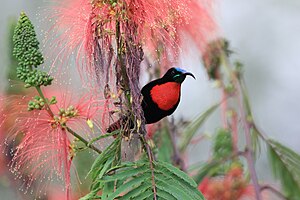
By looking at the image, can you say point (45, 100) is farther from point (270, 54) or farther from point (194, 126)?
point (270, 54)

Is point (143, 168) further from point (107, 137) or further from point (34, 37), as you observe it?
point (34, 37)

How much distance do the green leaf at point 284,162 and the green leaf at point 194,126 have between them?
0.54ft

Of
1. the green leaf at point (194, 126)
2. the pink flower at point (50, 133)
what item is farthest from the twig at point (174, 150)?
the pink flower at point (50, 133)

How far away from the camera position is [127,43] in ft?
3.54

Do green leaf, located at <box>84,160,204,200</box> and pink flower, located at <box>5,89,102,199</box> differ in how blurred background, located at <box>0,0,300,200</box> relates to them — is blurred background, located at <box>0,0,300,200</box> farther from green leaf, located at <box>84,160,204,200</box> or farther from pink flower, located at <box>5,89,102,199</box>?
green leaf, located at <box>84,160,204,200</box>

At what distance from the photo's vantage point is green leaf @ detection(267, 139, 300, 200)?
1.52 metres

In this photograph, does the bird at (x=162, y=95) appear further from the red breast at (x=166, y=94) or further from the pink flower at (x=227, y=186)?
the pink flower at (x=227, y=186)

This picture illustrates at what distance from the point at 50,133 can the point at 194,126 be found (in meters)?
0.57

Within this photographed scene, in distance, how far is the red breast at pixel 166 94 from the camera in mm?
1192

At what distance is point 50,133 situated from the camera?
→ 1.19m

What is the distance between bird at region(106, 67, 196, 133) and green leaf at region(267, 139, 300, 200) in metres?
0.38

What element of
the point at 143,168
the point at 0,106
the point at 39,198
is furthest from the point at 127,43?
the point at 39,198

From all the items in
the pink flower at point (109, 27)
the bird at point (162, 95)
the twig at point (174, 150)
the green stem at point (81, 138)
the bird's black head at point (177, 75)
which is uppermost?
the pink flower at point (109, 27)

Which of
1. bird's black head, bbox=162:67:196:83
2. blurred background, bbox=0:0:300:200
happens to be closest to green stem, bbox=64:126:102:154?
bird's black head, bbox=162:67:196:83
